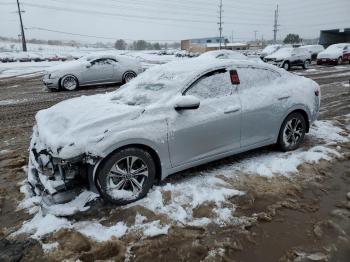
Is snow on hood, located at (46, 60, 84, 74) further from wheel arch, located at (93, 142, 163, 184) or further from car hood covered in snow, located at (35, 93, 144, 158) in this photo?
wheel arch, located at (93, 142, 163, 184)

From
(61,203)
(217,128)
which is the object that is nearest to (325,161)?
(217,128)

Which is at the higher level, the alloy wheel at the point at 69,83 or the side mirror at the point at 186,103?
the side mirror at the point at 186,103

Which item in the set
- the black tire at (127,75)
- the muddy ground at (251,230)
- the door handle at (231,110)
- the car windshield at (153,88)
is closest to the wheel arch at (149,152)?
the muddy ground at (251,230)

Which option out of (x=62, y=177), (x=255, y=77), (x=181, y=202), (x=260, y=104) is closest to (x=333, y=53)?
(x=255, y=77)

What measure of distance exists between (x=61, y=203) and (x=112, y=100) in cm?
172

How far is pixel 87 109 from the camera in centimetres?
444

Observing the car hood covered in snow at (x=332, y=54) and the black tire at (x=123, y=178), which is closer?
the black tire at (x=123, y=178)

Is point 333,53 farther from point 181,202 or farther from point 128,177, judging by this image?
point 128,177

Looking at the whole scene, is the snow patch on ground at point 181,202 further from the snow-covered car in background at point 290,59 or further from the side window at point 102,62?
the snow-covered car in background at point 290,59

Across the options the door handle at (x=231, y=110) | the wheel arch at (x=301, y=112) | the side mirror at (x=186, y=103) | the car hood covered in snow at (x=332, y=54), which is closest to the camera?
the side mirror at (x=186, y=103)

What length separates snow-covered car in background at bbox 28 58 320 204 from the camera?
3.78 m

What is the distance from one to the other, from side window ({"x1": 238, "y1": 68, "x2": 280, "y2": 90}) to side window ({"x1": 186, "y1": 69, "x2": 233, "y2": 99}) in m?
0.27

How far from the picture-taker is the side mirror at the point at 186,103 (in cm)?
421

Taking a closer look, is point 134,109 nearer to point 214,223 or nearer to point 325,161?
point 214,223
